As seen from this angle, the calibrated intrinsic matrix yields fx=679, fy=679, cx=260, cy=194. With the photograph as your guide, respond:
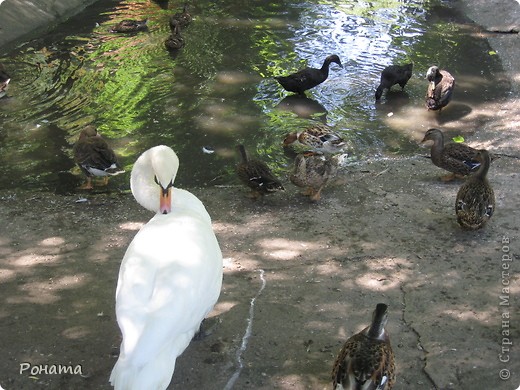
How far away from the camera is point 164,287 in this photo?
4.09 metres

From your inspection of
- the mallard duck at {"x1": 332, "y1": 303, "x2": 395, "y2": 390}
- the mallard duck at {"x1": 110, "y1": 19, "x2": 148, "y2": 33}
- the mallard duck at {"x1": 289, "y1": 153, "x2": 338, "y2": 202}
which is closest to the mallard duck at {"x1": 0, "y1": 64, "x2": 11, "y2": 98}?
the mallard duck at {"x1": 110, "y1": 19, "x2": 148, "y2": 33}

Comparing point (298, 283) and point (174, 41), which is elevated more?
point (298, 283)

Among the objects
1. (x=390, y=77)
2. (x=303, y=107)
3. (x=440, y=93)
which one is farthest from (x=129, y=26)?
(x=440, y=93)

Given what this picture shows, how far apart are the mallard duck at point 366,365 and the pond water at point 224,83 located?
3.95m

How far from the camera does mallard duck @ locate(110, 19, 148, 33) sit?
1241cm

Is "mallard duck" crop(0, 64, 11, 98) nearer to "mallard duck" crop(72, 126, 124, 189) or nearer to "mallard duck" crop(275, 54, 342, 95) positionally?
"mallard duck" crop(72, 126, 124, 189)

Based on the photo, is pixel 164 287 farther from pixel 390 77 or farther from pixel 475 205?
pixel 390 77

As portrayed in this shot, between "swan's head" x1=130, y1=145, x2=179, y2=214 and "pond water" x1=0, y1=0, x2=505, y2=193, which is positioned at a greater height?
"swan's head" x1=130, y1=145, x2=179, y2=214

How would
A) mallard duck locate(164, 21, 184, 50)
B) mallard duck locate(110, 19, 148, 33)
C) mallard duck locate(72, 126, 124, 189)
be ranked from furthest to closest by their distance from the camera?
mallard duck locate(110, 19, 148, 33) → mallard duck locate(164, 21, 184, 50) → mallard duck locate(72, 126, 124, 189)

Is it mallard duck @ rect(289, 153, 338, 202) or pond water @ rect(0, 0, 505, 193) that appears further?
pond water @ rect(0, 0, 505, 193)

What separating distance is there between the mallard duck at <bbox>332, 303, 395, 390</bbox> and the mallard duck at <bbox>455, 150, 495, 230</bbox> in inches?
92.5

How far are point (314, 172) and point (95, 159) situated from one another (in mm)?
2379

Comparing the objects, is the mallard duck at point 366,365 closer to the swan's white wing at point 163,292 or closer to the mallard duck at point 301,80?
the swan's white wing at point 163,292

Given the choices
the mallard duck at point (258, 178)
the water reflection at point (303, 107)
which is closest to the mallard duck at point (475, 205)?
the mallard duck at point (258, 178)
